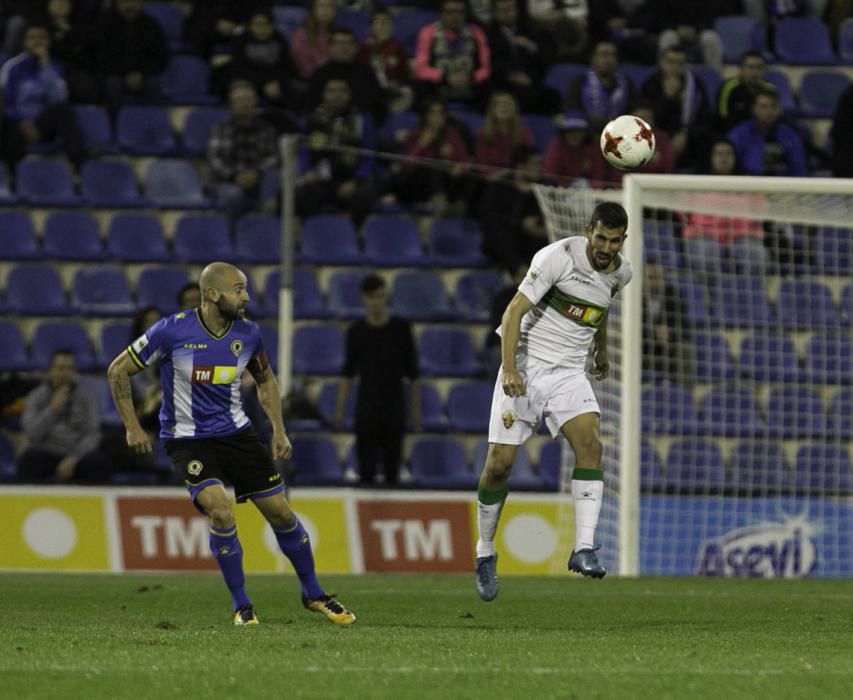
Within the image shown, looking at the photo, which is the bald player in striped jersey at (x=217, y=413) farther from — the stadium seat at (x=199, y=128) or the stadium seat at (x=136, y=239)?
the stadium seat at (x=199, y=128)

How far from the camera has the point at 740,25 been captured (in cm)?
2019

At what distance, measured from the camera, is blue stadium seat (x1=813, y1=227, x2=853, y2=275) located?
52.0 feet

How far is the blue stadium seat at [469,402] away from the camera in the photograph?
16.7m

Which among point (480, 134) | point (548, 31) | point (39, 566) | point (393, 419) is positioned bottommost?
point (39, 566)

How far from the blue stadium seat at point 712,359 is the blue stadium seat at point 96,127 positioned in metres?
6.56

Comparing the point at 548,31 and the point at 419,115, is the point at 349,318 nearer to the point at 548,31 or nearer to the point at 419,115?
the point at 419,115

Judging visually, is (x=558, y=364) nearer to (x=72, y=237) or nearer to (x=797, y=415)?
(x=797, y=415)

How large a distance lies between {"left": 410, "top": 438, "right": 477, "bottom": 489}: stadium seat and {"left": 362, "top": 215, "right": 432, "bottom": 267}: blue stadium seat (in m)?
2.14

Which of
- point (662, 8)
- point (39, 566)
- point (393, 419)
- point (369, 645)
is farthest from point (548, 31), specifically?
point (369, 645)

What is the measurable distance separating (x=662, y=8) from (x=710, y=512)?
24.3 ft

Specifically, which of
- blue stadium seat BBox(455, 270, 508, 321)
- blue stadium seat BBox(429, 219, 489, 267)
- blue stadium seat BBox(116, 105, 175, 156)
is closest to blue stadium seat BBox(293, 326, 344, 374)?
blue stadium seat BBox(455, 270, 508, 321)

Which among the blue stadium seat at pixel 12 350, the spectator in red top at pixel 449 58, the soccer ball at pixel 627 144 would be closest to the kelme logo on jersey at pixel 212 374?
the soccer ball at pixel 627 144

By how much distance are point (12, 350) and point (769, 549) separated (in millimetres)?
7351

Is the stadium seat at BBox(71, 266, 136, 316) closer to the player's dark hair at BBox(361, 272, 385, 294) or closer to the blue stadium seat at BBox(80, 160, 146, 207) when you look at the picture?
the blue stadium seat at BBox(80, 160, 146, 207)
